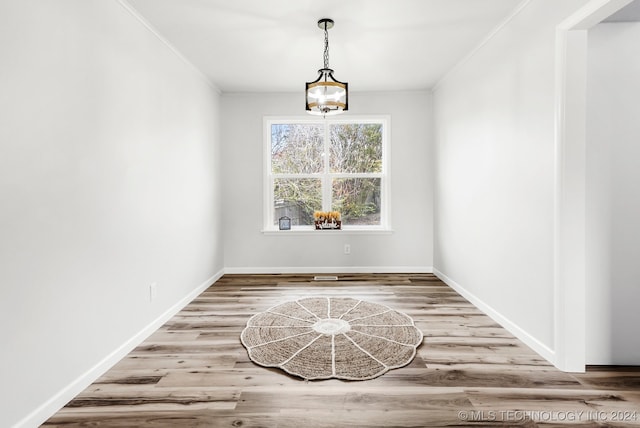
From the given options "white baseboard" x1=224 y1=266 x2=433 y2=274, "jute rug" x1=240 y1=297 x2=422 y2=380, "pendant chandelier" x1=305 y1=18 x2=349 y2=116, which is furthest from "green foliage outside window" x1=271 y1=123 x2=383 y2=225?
"pendant chandelier" x1=305 y1=18 x2=349 y2=116

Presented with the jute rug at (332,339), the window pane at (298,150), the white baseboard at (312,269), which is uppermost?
the window pane at (298,150)

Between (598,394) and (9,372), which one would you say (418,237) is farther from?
(9,372)

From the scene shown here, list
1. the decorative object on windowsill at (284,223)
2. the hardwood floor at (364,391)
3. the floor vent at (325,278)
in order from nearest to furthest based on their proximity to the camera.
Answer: the hardwood floor at (364,391) → the floor vent at (325,278) → the decorative object on windowsill at (284,223)

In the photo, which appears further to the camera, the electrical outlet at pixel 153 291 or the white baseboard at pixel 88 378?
the electrical outlet at pixel 153 291

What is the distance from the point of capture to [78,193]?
2.00m

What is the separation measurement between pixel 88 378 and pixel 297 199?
3369 millimetres

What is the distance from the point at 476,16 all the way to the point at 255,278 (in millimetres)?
3688

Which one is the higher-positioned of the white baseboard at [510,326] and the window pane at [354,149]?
the window pane at [354,149]

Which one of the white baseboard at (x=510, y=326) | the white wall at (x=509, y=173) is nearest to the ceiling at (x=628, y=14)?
the white wall at (x=509, y=173)

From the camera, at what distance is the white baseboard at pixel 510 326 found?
2336 millimetres

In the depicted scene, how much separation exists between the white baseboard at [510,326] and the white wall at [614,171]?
0.42m

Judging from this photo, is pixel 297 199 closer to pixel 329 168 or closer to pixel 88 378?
pixel 329 168

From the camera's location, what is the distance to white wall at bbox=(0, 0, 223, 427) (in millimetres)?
1601

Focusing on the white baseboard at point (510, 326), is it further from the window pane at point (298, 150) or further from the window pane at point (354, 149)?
the window pane at point (298, 150)
